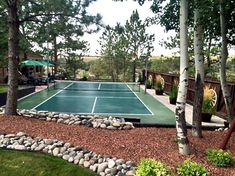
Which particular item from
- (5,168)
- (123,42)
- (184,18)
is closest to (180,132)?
(184,18)

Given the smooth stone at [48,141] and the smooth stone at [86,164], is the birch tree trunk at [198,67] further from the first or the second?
the smooth stone at [48,141]

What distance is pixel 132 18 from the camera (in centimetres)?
3900

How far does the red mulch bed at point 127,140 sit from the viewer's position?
19.5 feet

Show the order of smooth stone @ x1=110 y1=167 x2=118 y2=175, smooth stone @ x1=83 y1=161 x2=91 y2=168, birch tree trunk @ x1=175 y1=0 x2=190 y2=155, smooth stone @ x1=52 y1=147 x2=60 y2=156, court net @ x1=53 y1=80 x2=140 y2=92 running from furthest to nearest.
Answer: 1. court net @ x1=53 y1=80 x2=140 y2=92
2. smooth stone @ x1=52 y1=147 x2=60 y2=156
3. birch tree trunk @ x1=175 y1=0 x2=190 y2=155
4. smooth stone @ x1=83 y1=161 x2=91 y2=168
5. smooth stone @ x1=110 y1=167 x2=118 y2=175

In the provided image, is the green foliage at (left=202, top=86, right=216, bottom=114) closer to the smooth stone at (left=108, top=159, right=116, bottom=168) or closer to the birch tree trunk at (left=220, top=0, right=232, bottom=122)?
the birch tree trunk at (left=220, top=0, right=232, bottom=122)

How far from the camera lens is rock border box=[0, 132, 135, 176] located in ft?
17.9

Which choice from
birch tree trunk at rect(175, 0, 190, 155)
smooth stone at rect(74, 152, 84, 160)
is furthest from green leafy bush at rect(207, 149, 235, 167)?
smooth stone at rect(74, 152, 84, 160)

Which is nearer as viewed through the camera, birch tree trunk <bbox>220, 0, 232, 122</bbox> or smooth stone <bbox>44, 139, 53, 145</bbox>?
smooth stone <bbox>44, 139, 53, 145</bbox>

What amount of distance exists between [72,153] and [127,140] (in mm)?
1340

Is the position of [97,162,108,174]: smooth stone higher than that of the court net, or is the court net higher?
the court net

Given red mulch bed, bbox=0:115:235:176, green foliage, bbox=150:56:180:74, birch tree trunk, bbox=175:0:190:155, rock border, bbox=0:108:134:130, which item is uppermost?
green foliage, bbox=150:56:180:74

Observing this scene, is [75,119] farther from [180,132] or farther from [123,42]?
[123,42]

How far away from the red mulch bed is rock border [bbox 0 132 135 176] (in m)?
0.24

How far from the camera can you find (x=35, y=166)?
5.79m
